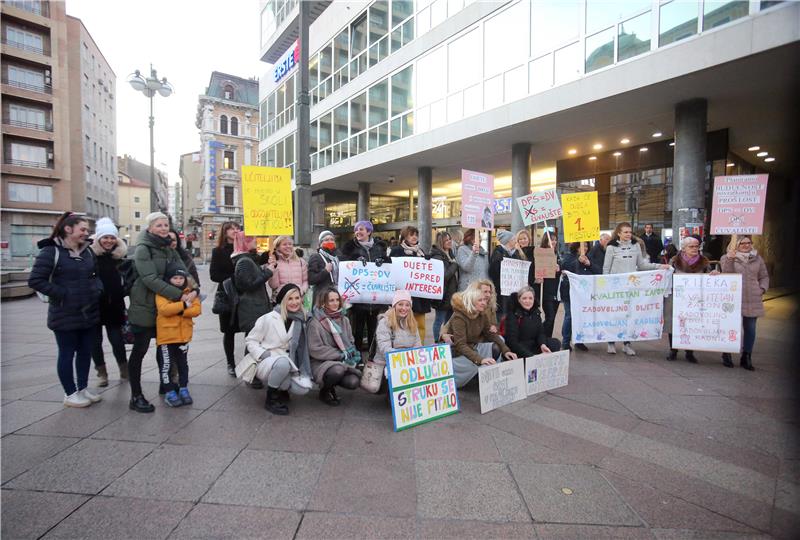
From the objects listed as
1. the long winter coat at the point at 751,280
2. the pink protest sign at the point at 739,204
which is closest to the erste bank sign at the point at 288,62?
the pink protest sign at the point at 739,204

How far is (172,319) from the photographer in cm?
430

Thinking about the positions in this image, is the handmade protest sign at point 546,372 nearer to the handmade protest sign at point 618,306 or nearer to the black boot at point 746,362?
the handmade protest sign at point 618,306

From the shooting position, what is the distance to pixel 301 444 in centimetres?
354

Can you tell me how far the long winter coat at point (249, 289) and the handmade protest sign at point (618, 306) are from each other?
4.73 m

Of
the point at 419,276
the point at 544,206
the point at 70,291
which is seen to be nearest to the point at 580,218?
the point at 544,206

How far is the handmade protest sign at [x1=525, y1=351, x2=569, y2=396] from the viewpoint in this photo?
4.70 m

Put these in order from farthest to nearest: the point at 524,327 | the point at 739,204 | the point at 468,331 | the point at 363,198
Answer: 1. the point at 363,198
2. the point at 739,204
3. the point at 524,327
4. the point at 468,331

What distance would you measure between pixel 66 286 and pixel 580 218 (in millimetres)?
7343

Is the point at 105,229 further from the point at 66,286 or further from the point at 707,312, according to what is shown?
the point at 707,312

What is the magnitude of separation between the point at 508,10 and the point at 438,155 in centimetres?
558

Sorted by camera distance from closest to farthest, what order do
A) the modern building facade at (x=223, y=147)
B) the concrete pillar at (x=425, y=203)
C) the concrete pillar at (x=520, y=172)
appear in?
the concrete pillar at (x=520, y=172) → the concrete pillar at (x=425, y=203) → the modern building facade at (x=223, y=147)

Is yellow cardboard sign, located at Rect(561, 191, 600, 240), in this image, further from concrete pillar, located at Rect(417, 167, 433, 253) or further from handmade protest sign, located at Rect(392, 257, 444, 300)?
concrete pillar, located at Rect(417, 167, 433, 253)

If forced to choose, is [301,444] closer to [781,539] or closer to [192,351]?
[781,539]

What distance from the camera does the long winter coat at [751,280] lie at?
590cm
